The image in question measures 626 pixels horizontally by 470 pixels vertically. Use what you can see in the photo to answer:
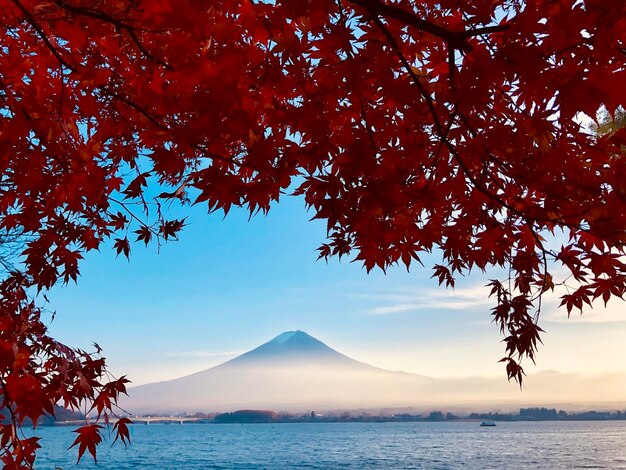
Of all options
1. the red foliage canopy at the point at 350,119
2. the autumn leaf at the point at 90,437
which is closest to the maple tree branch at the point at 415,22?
the red foliage canopy at the point at 350,119

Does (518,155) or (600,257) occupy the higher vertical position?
(518,155)

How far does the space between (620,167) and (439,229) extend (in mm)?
1403

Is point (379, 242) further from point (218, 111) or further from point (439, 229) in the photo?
point (218, 111)

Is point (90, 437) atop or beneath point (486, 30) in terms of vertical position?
beneath

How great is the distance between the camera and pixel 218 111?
2717mm

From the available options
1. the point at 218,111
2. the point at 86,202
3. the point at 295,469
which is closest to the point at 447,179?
the point at 218,111

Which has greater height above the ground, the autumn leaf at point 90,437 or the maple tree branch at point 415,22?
the maple tree branch at point 415,22

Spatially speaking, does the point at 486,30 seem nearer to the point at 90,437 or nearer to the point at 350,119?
the point at 350,119

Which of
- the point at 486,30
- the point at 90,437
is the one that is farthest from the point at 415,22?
the point at 90,437

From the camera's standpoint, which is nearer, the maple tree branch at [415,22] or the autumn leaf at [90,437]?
the maple tree branch at [415,22]

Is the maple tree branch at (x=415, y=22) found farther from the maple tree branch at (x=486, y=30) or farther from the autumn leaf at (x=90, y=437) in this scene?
the autumn leaf at (x=90, y=437)

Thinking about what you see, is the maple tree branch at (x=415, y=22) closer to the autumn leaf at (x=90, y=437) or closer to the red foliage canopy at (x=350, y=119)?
the red foliage canopy at (x=350, y=119)

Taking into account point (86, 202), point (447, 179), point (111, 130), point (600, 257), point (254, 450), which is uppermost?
point (111, 130)

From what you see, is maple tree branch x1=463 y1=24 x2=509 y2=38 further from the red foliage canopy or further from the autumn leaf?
the autumn leaf
